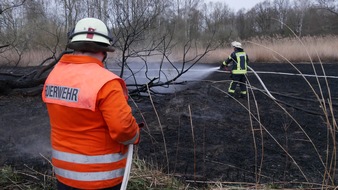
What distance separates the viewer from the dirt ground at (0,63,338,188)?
142 inches

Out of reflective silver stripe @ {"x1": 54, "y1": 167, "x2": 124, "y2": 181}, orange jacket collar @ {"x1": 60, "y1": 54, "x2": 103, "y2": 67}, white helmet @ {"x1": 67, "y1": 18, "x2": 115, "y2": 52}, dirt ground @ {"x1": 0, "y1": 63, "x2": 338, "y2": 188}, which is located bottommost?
dirt ground @ {"x1": 0, "y1": 63, "x2": 338, "y2": 188}

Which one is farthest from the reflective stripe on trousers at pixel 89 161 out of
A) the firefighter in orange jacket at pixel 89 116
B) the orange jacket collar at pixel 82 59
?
the orange jacket collar at pixel 82 59

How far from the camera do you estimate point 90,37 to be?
6.53ft

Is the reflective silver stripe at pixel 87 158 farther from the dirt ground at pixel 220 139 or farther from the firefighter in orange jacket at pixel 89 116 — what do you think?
the dirt ground at pixel 220 139

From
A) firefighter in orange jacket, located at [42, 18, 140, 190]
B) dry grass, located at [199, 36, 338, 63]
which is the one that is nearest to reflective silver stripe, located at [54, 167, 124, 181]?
firefighter in orange jacket, located at [42, 18, 140, 190]

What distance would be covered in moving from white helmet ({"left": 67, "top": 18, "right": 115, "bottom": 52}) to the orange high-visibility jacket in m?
0.06

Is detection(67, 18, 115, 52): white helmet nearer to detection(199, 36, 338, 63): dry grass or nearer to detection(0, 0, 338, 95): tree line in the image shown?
detection(0, 0, 338, 95): tree line

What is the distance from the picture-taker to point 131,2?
7020 millimetres

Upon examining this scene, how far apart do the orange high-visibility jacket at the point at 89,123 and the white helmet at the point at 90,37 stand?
0.21 feet

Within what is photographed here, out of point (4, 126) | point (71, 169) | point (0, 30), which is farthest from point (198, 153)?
point (0, 30)

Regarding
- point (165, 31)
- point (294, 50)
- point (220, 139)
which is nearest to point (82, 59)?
point (220, 139)

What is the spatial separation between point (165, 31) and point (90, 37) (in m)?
8.50

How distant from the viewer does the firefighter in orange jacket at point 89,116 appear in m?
1.82

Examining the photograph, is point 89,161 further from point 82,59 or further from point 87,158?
point 82,59
